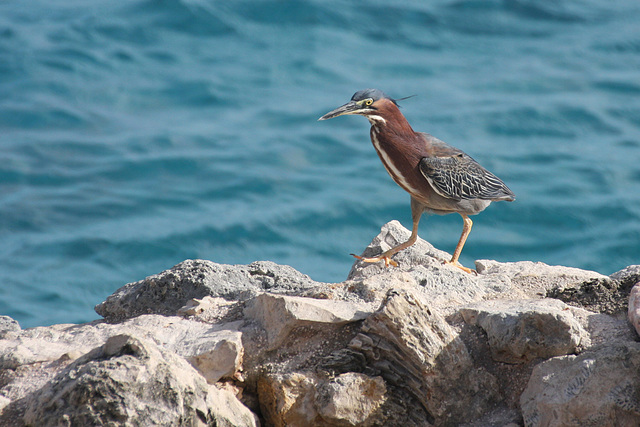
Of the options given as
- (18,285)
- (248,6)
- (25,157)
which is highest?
(248,6)

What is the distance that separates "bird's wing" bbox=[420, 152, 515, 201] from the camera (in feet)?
12.4

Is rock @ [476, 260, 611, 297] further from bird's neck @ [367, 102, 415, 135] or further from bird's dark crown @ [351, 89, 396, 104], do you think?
bird's dark crown @ [351, 89, 396, 104]

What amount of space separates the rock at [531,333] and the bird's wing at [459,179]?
1439 mm

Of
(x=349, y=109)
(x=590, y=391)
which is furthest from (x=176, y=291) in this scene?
(x=590, y=391)

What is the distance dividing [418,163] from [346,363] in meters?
1.68

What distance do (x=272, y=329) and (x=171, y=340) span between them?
326mm

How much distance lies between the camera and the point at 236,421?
2.16 meters

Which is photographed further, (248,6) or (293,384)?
(248,6)

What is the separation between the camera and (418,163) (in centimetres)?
381

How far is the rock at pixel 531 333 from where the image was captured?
2.31 metres

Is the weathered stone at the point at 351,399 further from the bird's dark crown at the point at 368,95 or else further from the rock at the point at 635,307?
the bird's dark crown at the point at 368,95

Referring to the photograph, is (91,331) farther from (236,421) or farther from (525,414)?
(525,414)

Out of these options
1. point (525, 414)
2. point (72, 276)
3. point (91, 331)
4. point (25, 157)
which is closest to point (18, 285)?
point (72, 276)

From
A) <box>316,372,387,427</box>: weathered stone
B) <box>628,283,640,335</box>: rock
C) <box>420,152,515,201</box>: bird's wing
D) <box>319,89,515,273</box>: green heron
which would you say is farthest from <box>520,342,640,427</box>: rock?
<box>420,152,515,201</box>: bird's wing
